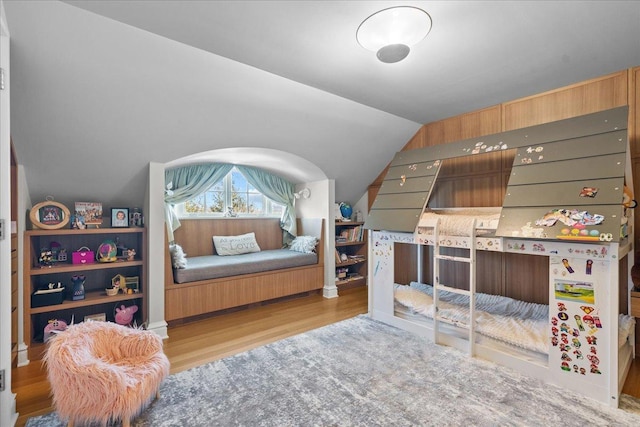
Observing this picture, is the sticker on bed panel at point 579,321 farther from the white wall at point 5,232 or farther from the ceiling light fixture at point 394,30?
the white wall at point 5,232

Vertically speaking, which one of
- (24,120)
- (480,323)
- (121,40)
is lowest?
(480,323)

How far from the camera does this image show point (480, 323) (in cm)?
263

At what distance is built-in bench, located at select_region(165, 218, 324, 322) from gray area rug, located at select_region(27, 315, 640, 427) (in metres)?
1.03

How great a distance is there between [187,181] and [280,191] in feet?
4.48

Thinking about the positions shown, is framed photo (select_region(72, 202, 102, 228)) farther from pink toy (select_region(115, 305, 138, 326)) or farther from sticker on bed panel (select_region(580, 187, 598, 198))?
sticker on bed panel (select_region(580, 187, 598, 198))

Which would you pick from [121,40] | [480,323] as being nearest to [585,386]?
[480,323]

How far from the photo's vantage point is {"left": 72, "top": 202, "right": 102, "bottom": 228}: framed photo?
288 centimetres

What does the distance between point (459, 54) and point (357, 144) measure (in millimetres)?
1819

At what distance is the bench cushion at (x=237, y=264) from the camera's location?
130 inches

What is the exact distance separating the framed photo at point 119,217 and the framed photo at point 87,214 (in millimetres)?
110

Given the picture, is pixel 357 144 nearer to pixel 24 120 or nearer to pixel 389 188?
pixel 389 188

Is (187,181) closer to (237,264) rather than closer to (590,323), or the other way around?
(237,264)

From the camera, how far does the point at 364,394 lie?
80.2 inches

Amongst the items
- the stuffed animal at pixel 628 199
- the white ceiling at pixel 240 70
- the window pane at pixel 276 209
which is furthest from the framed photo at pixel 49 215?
the stuffed animal at pixel 628 199
